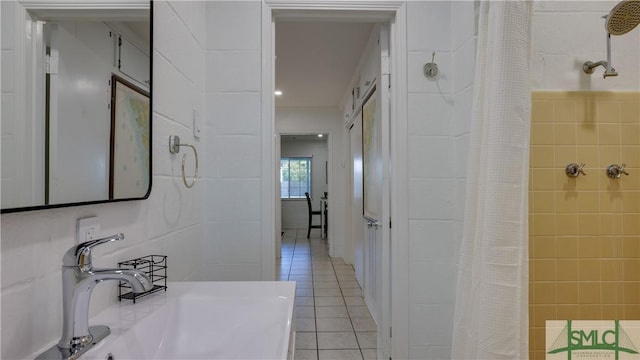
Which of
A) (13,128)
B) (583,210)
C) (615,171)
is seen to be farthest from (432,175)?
(13,128)

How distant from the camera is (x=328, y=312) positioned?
2820mm

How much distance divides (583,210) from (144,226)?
190 centimetres

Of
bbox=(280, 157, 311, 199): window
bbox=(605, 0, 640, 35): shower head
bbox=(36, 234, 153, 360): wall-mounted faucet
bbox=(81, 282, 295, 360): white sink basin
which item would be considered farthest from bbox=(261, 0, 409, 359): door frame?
bbox=(280, 157, 311, 199): window

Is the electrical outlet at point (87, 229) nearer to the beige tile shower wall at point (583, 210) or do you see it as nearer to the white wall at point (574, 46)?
the beige tile shower wall at point (583, 210)

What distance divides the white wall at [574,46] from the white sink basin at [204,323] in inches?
61.7

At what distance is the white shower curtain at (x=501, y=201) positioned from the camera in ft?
3.48

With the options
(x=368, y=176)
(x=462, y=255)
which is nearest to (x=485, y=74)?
A: (x=462, y=255)

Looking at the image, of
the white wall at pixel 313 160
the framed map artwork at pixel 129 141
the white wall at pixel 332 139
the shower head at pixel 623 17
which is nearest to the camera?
the framed map artwork at pixel 129 141

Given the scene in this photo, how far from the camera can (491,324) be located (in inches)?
41.8

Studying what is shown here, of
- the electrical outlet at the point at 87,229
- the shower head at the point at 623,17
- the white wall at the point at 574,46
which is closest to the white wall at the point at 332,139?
the white wall at the point at 574,46

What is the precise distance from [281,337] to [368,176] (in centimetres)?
234

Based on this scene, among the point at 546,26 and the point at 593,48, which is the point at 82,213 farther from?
the point at 593,48

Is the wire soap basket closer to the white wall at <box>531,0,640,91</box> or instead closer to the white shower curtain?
the white shower curtain

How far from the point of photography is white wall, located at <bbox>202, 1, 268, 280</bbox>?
5.36 feet
